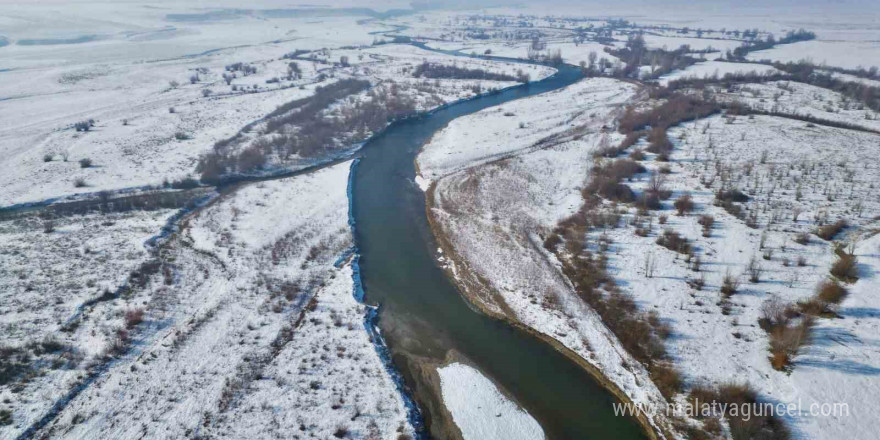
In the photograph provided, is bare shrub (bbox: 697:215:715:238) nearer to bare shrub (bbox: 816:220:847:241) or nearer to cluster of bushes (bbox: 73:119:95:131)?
bare shrub (bbox: 816:220:847:241)

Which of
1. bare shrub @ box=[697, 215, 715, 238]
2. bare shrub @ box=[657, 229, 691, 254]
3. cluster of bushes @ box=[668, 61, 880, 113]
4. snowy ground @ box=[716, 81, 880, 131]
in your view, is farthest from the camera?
cluster of bushes @ box=[668, 61, 880, 113]

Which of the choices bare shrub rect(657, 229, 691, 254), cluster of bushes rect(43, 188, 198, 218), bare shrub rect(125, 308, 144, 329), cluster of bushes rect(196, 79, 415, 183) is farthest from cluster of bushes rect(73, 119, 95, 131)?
bare shrub rect(657, 229, 691, 254)

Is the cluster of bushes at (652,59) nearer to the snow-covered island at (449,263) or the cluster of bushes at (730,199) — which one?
the snow-covered island at (449,263)

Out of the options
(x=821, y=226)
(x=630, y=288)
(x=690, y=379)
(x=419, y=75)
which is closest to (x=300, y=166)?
(x=630, y=288)

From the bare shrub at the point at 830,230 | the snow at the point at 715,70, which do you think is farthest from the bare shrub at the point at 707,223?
the snow at the point at 715,70

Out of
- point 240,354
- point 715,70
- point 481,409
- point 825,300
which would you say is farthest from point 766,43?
point 240,354

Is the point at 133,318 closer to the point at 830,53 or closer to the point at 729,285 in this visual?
the point at 729,285

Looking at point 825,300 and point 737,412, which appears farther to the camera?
point 825,300
